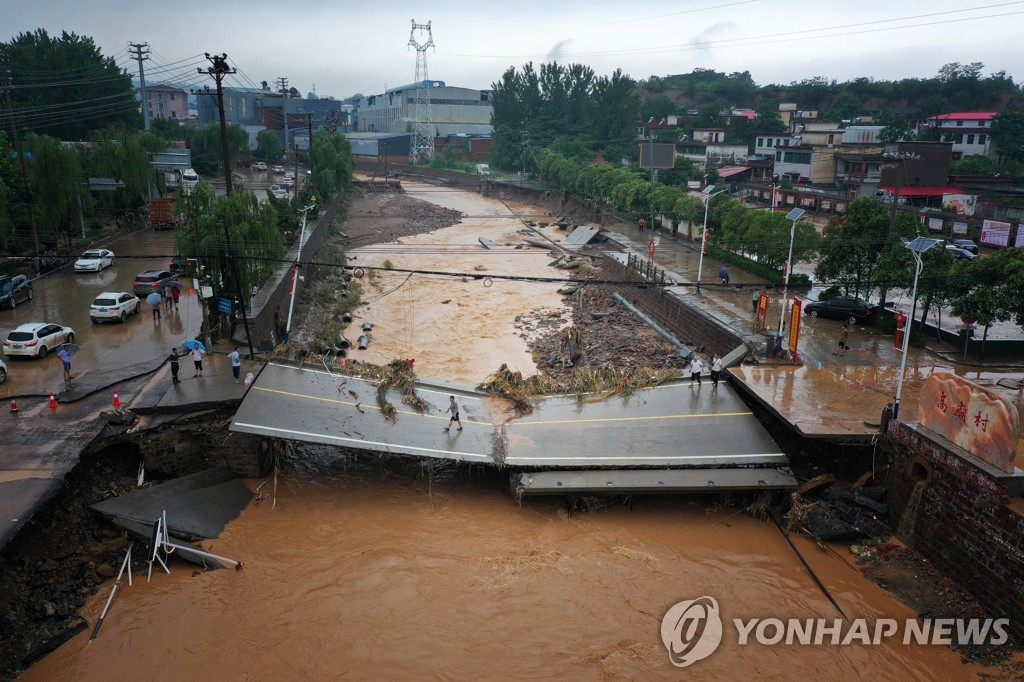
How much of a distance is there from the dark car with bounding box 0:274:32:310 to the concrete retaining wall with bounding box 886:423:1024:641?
103 ft

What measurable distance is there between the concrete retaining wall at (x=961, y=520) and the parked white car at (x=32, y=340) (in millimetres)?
24780

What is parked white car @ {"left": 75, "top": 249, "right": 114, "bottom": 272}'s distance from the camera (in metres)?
34.2

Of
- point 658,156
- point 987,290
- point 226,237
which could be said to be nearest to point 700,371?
point 987,290

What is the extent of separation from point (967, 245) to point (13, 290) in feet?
164

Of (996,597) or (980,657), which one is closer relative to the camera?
(980,657)

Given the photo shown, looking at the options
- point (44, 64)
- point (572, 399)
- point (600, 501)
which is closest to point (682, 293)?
point (572, 399)

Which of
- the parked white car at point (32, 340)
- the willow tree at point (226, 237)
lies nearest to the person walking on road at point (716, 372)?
the willow tree at point (226, 237)

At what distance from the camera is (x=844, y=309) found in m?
27.9

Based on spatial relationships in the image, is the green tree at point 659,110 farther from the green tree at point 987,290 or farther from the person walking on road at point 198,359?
the person walking on road at point 198,359

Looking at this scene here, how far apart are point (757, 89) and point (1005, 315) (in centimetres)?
13019

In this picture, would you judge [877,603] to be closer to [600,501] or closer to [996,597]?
[996,597]

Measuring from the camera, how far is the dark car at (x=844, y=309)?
2738 cm

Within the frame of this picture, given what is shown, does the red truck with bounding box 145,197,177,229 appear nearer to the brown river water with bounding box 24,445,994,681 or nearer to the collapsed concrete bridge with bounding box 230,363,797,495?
the collapsed concrete bridge with bounding box 230,363,797,495

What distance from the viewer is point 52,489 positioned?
46.1 feet
